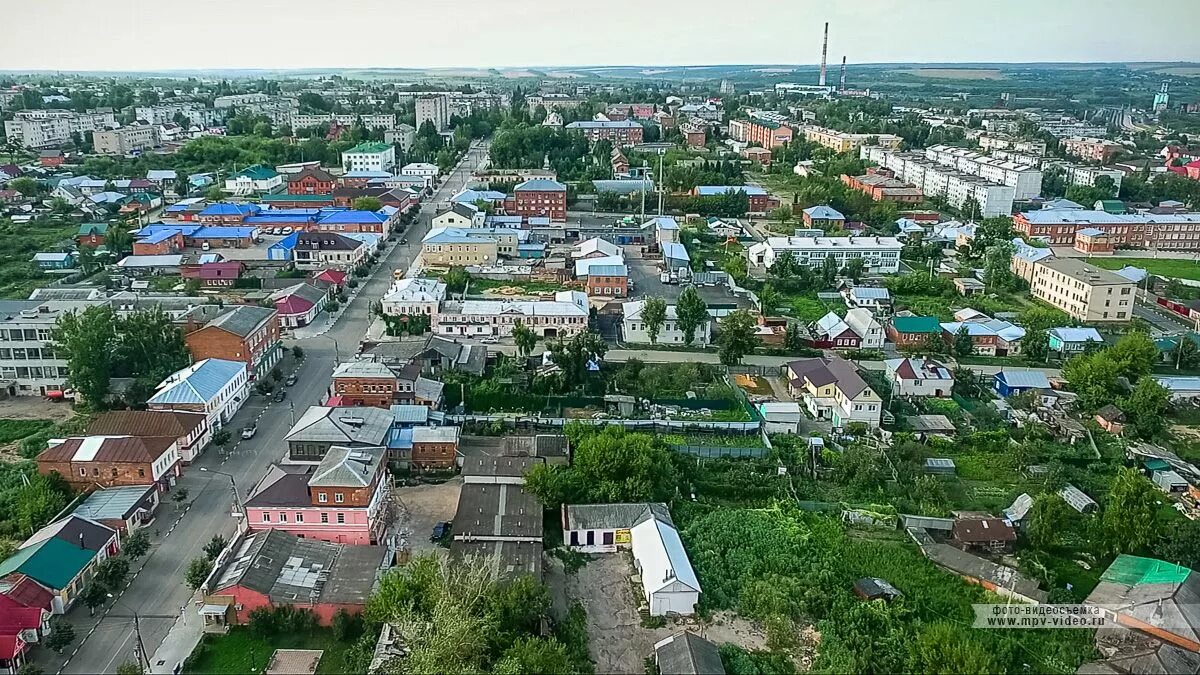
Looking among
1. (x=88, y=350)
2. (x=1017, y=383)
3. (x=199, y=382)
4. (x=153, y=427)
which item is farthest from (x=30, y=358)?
(x=1017, y=383)

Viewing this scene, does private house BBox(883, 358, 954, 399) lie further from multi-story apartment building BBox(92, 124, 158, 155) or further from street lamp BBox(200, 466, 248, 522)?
multi-story apartment building BBox(92, 124, 158, 155)

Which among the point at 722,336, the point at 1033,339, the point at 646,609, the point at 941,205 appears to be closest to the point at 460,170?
the point at 941,205

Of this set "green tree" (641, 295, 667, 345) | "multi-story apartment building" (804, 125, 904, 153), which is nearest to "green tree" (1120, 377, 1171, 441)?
"green tree" (641, 295, 667, 345)

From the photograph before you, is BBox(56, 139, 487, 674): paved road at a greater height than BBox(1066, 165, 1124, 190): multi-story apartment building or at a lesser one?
lesser

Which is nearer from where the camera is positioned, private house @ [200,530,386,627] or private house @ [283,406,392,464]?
private house @ [200,530,386,627]

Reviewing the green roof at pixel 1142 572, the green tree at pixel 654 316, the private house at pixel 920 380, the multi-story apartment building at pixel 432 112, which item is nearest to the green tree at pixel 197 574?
the green tree at pixel 654 316

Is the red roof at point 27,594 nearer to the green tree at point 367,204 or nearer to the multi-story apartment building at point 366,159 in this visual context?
the green tree at point 367,204

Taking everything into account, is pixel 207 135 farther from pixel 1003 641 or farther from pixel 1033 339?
pixel 1003 641
